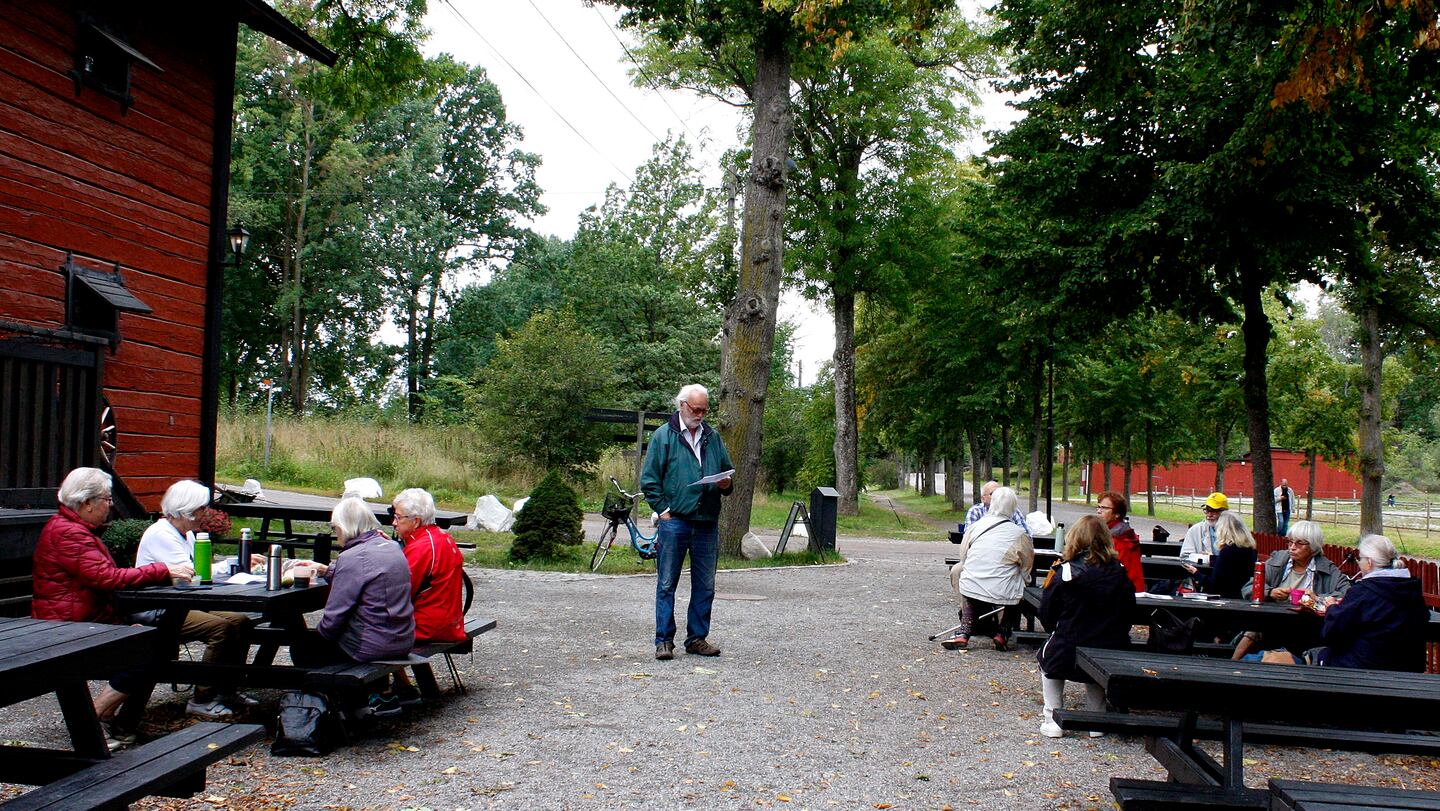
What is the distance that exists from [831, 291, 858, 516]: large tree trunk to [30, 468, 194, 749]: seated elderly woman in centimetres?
2508

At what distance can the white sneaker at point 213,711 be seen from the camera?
5.76 meters

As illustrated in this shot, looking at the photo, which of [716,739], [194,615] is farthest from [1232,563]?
[194,615]

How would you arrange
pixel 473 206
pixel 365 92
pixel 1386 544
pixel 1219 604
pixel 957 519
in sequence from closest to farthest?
pixel 1386 544
pixel 1219 604
pixel 365 92
pixel 957 519
pixel 473 206

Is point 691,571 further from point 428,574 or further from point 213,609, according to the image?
point 213,609

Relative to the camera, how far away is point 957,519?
115 feet

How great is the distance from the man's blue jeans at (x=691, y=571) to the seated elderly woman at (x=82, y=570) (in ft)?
11.8

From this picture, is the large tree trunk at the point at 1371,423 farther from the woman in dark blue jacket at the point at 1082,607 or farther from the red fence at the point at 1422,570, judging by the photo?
the woman in dark blue jacket at the point at 1082,607

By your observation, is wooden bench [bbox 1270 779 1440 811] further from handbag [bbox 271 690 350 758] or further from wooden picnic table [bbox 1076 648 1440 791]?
handbag [bbox 271 690 350 758]

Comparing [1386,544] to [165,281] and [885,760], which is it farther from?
[165,281]

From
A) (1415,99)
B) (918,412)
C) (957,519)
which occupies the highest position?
(1415,99)

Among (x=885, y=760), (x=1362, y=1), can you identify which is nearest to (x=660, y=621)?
(x=885, y=760)

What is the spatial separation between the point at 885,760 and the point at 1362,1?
6952 mm

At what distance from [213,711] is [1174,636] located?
19.2ft

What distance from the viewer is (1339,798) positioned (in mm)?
3305
